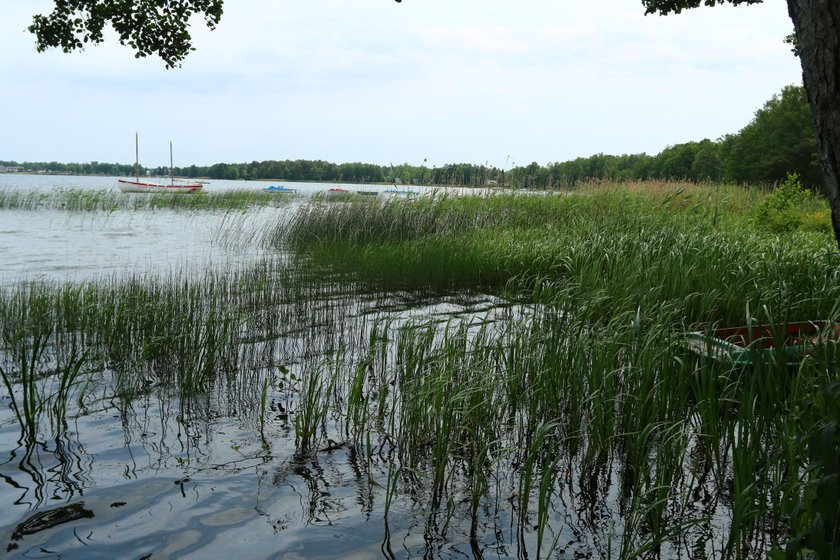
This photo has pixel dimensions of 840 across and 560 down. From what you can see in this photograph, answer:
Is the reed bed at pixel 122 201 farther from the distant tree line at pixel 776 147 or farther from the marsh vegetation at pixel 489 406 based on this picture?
the marsh vegetation at pixel 489 406

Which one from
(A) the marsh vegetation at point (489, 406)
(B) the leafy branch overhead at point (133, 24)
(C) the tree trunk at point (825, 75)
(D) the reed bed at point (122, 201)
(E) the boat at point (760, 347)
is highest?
(B) the leafy branch overhead at point (133, 24)

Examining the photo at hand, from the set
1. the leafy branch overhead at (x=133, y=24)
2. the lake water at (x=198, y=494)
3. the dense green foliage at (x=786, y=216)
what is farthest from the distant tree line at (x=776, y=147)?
the lake water at (x=198, y=494)

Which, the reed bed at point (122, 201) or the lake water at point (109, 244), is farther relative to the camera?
the reed bed at point (122, 201)

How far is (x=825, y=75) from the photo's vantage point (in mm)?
2404

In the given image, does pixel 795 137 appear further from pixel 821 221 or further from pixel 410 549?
pixel 410 549

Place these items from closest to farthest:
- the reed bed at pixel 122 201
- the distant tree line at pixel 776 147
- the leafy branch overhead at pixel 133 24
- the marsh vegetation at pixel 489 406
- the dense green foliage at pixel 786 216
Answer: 1. the marsh vegetation at pixel 489 406
2. the leafy branch overhead at pixel 133 24
3. the dense green foliage at pixel 786 216
4. the reed bed at pixel 122 201
5. the distant tree line at pixel 776 147

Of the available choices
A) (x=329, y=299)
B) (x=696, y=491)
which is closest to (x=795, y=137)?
(x=329, y=299)

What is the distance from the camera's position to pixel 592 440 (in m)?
3.77

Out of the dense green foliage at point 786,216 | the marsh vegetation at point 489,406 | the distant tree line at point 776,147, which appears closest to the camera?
the marsh vegetation at point 489,406

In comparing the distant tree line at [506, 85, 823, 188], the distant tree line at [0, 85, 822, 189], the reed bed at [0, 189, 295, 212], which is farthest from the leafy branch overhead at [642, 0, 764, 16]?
the reed bed at [0, 189, 295, 212]

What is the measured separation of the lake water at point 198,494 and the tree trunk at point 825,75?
7.06ft

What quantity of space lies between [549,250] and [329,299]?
Result: 13.7 ft

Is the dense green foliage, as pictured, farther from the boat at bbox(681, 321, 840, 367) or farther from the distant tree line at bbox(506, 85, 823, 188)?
the distant tree line at bbox(506, 85, 823, 188)

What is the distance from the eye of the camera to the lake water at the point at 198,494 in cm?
318
